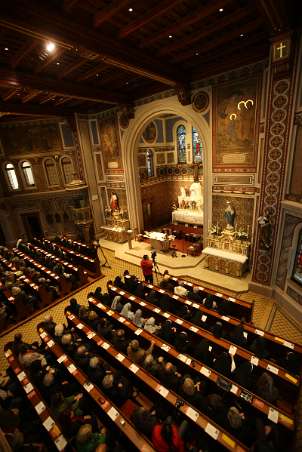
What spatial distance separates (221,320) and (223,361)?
1.53 metres

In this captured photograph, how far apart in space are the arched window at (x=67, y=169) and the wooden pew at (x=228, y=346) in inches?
405

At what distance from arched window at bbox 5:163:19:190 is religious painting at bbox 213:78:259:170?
1199 centimetres

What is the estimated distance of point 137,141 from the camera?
12.8 metres

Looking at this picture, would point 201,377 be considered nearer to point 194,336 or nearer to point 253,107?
point 194,336

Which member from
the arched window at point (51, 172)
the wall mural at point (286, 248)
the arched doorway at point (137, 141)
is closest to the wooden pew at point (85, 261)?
the arched doorway at point (137, 141)

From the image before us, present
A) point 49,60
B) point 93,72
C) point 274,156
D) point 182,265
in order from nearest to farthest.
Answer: point 274,156
point 49,60
point 93,72
point 182,265

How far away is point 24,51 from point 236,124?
726cm

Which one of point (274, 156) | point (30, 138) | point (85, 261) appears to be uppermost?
point (30, 138)

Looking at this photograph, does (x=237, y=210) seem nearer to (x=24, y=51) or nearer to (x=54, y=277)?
(x=54, y=277)

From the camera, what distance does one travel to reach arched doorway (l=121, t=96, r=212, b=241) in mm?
9823

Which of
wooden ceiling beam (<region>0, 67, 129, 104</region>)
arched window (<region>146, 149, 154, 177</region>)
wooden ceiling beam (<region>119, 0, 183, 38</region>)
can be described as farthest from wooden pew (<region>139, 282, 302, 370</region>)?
arched window (<region>146, 149, 154, 177</region>)

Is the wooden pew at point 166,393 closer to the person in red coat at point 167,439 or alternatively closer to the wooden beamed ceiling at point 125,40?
the person in red coat at point 167,439

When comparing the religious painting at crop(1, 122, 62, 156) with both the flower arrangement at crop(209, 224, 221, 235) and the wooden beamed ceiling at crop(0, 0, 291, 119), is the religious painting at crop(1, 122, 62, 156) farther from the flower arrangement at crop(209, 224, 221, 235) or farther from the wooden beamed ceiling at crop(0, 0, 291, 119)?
the flower arrangement at crop(209, 224, 221, 235)

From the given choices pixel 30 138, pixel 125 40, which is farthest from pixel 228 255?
pixel 30 138
